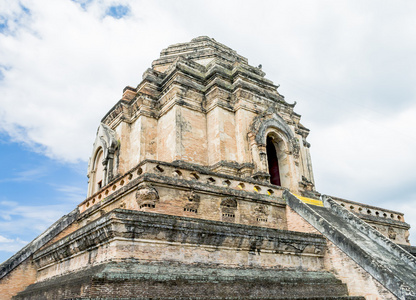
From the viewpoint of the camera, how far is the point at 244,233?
28.7ft

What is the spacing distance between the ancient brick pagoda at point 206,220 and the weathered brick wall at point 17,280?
0.10ft

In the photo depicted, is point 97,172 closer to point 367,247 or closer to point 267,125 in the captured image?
point 267,125

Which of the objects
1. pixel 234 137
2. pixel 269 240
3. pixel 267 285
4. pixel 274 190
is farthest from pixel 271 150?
pixel 267 285

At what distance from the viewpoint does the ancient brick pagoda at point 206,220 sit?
7301 millimetres

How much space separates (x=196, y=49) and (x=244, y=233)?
16.1 metres

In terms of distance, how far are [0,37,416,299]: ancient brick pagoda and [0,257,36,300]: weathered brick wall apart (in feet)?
0.10

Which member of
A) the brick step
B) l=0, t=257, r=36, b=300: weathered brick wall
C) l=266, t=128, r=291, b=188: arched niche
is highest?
l=266, t=128, r=291, b=188: arched niche

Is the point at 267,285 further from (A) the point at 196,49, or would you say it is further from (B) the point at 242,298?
(A) the point at 196,49

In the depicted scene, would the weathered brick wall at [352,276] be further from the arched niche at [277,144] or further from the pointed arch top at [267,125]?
the pointed arch top at [267,125]

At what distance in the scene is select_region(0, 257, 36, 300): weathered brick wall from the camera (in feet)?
36.0

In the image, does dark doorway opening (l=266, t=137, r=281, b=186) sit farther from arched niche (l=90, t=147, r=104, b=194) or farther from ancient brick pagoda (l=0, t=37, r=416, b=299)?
arched niche (l=90, t=147, r=104, b=194)

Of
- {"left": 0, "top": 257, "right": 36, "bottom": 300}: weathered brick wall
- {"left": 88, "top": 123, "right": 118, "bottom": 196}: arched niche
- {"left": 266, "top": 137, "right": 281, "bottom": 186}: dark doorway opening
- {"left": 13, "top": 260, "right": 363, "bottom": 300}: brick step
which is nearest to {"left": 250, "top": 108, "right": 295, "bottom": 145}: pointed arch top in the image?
{"left": 266, "top": 137, "right": 281, "bottom": 186}: dark doorway opening

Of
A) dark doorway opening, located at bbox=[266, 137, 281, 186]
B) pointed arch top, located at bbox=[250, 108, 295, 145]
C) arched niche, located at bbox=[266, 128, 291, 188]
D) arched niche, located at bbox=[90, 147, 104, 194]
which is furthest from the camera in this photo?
arched niche, located at bbox=[90, 147, 104, 194]

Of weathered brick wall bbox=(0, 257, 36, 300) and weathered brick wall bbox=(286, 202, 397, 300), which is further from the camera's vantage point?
weathered brick wall bbox=(0, 257, 36, 300)
